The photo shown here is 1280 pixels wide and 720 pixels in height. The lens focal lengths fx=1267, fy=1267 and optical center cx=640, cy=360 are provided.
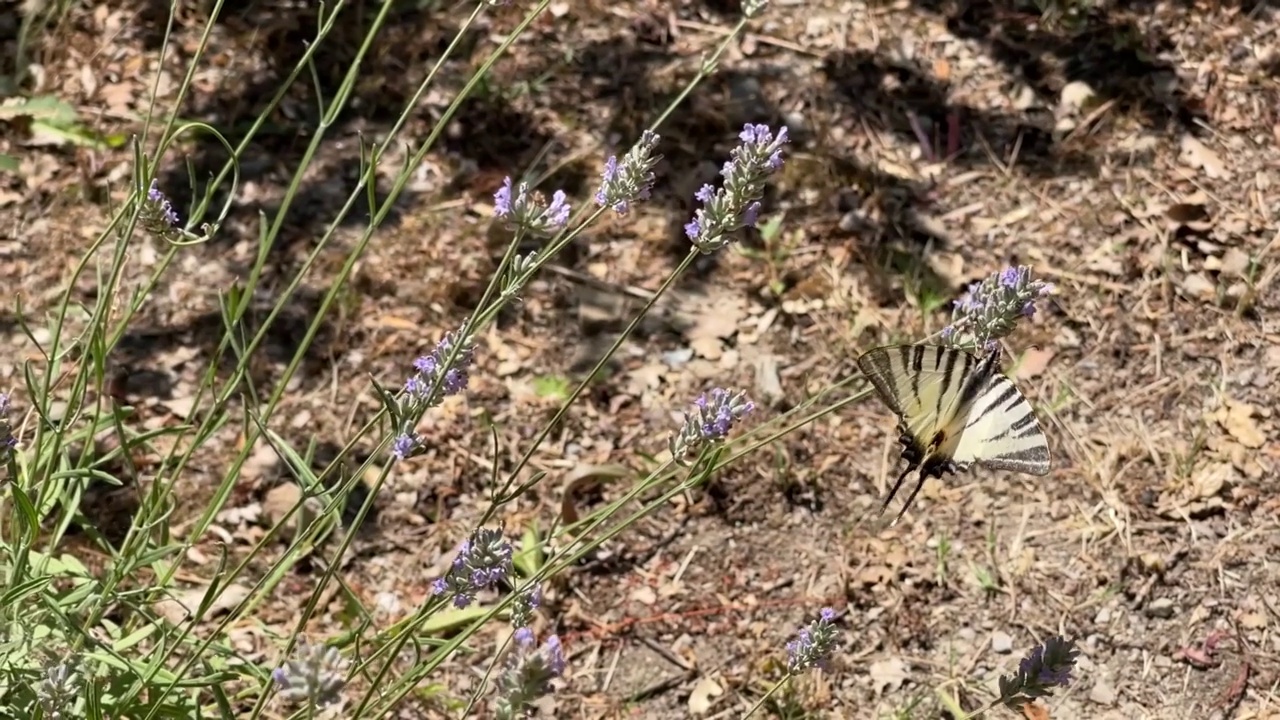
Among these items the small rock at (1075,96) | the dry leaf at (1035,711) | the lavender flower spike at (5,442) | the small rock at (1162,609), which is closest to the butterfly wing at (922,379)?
the dry leaf at (1035,711)

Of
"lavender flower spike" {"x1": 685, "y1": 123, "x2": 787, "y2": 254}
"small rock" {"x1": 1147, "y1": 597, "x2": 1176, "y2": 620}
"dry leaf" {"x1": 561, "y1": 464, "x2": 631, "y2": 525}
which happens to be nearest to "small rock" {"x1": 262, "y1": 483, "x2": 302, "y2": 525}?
"dry leaf" {"x1": 561, "y1": 464, "x2": 631, "y2": 525}

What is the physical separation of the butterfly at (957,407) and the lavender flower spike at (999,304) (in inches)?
2.0

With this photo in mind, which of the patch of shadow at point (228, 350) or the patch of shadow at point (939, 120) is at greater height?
the patch of shadow at point (939, 120)

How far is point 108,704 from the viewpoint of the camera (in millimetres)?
2189

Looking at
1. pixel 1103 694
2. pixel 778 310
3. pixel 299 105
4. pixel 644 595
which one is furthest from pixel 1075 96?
pixel 299 105

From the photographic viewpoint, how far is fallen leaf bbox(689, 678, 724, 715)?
9.28 feet

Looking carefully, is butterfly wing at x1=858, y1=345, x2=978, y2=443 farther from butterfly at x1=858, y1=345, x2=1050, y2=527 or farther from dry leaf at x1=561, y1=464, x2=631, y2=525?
dry leaf at x1=561, y1=464, x2=631, y2=525

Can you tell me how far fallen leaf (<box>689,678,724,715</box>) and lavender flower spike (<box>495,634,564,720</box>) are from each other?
1359 millimetres

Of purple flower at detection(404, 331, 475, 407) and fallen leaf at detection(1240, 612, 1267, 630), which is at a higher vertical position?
purple flower at detection(404, 331, 475, 407)

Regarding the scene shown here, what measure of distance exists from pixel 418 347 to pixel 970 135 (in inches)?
75.4

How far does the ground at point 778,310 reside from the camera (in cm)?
295

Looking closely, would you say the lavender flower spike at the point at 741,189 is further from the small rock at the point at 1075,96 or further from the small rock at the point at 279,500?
the small rock at the point at 1075,96

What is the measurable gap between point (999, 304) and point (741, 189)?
0.43m

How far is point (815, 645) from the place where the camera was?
208 centimetres
